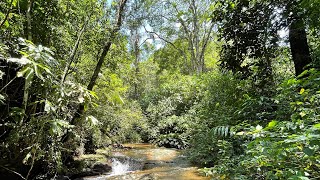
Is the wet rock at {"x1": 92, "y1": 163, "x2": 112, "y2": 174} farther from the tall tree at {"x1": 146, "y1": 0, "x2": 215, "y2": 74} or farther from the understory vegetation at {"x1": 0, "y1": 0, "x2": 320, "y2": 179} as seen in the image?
the tall tree at {"x1": 146, "y1": 0, "x2": 215, "y2": 74}

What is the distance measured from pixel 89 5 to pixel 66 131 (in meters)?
3.29

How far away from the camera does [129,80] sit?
9562 mm

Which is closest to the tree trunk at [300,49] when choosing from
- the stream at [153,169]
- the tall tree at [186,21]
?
the stream at [153,169]

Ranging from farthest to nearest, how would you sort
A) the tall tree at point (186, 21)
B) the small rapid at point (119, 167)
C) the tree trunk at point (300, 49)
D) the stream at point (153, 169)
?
the tall tree at point (186, 21) → the small rapid at point (119, 167) → the stream at point (153, 169) → the tree trunk at point (300, 49)

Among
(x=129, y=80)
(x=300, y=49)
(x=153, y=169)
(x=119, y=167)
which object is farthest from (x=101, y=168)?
(x=300, y=49)

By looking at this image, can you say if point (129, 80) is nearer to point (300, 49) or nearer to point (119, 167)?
point (119, 167)

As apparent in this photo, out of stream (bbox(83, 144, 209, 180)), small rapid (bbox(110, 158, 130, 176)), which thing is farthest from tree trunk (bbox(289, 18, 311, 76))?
small rapid (bbox(110, 158, 130, 176))

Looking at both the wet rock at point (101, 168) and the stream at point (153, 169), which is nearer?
the stream at point (153, 169)

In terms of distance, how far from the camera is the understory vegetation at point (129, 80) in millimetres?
2682

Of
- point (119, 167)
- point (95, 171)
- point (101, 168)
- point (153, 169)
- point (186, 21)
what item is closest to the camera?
point (95, 171)

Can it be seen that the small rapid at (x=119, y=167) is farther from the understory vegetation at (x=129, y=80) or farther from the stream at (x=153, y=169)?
the understory vegetation at (x=129, y=80)

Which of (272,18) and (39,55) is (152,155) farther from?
(39,55)

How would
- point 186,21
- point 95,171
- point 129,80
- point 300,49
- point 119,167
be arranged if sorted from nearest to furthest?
point 300,49, point 95,171, point 119,167, point 129,80, point 186,21

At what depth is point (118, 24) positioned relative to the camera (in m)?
7.34
